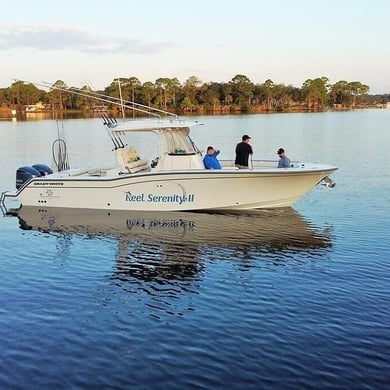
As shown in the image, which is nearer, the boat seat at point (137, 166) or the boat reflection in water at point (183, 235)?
the boat reflection in water at point (183, 235)

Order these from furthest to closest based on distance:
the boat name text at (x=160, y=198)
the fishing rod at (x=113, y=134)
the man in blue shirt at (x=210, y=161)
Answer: the fishing rod at (x=113, y=134) → the boat name text at (x=160, y=198) → the man in blue shirt at (x=210, y=161)

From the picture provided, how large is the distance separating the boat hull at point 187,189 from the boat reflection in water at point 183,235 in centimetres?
30

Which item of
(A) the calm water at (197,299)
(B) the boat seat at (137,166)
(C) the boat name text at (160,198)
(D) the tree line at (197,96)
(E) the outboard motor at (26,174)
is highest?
(D) the tree line at (197,96)

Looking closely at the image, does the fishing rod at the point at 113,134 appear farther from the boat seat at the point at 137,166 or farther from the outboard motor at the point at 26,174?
the outboard motor at the point at 26,174

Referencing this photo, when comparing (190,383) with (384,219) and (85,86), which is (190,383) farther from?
(85,86)

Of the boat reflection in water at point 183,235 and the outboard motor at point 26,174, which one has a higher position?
the outboard motor at point 26,174

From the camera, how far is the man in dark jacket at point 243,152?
57.3 ft

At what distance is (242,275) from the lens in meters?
11.2

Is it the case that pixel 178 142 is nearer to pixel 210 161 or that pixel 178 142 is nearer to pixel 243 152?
pixel 210 161

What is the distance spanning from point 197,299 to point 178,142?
830cm

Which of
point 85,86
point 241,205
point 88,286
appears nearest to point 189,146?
point 241,205

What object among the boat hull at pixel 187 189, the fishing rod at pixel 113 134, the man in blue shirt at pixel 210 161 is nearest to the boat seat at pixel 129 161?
the fishing rod at pixel 113 134

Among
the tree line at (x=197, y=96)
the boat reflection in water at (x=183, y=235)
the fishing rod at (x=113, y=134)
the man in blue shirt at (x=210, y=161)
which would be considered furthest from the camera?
the tree line at (x=197, y=96)

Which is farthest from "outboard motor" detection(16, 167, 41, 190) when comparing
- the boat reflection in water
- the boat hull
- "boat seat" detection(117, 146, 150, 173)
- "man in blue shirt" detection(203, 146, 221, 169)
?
"man in blue shirt" detection(203, 146, 221, 169)
